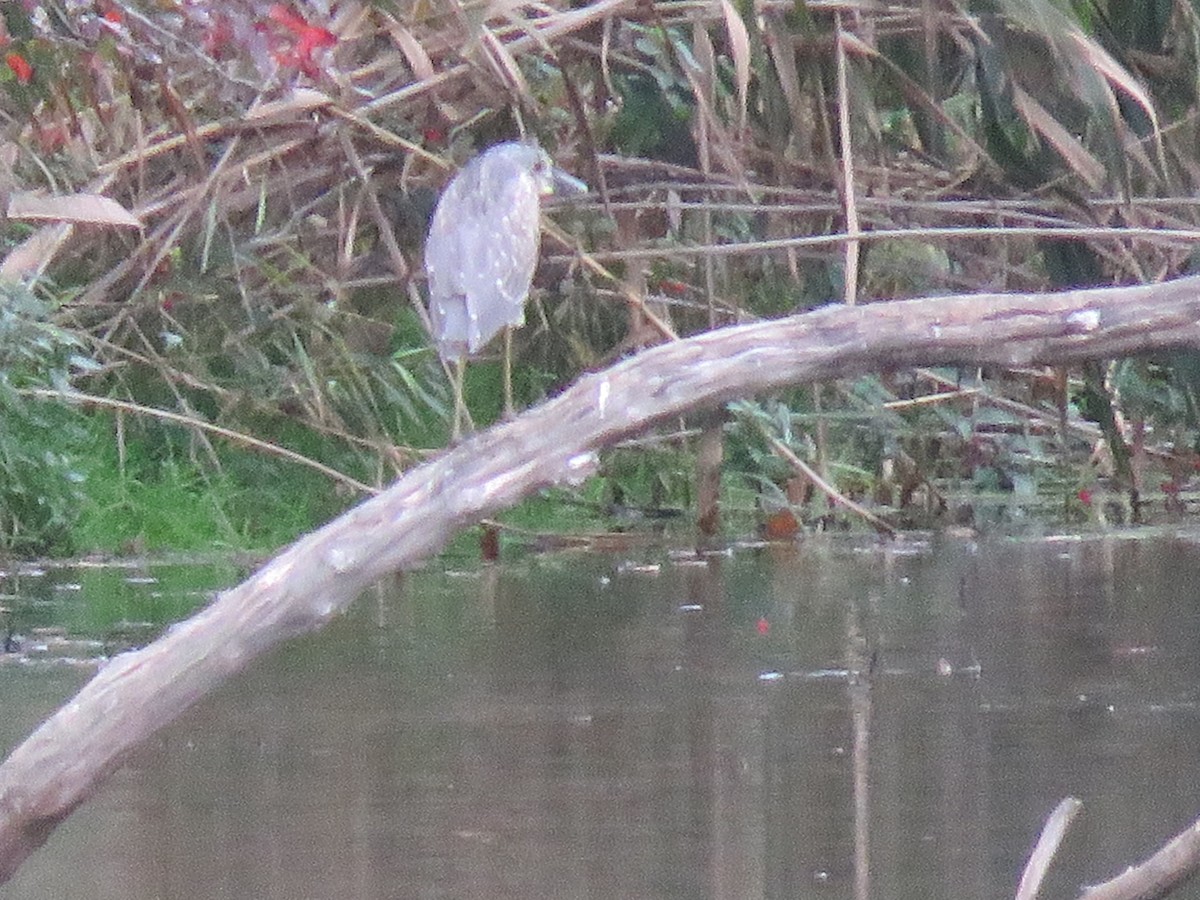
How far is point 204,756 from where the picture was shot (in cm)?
373

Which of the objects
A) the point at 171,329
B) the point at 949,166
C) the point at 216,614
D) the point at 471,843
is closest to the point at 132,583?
the point at 171,329

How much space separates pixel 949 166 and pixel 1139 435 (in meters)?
1.56

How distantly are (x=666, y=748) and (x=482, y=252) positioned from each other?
172 cm

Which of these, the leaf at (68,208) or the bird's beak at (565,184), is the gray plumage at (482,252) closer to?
the bird's beak at (565,184)

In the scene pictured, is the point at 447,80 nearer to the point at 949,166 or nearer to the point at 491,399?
the point at 949,166

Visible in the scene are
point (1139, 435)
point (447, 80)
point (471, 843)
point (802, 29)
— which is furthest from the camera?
point (1139, 435)

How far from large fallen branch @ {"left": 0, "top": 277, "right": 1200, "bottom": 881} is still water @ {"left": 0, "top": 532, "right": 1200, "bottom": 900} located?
901mm

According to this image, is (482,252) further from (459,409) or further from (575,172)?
(575,172)

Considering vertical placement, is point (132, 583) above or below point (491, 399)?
below

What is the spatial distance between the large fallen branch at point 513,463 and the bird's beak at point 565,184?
3527 millimetres

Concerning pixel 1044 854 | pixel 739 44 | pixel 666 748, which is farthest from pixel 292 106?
pixel 1044 854

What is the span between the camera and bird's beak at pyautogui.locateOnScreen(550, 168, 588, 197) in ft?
18.9

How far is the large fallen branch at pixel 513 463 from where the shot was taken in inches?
77.6

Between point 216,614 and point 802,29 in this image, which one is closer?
point 216,614
